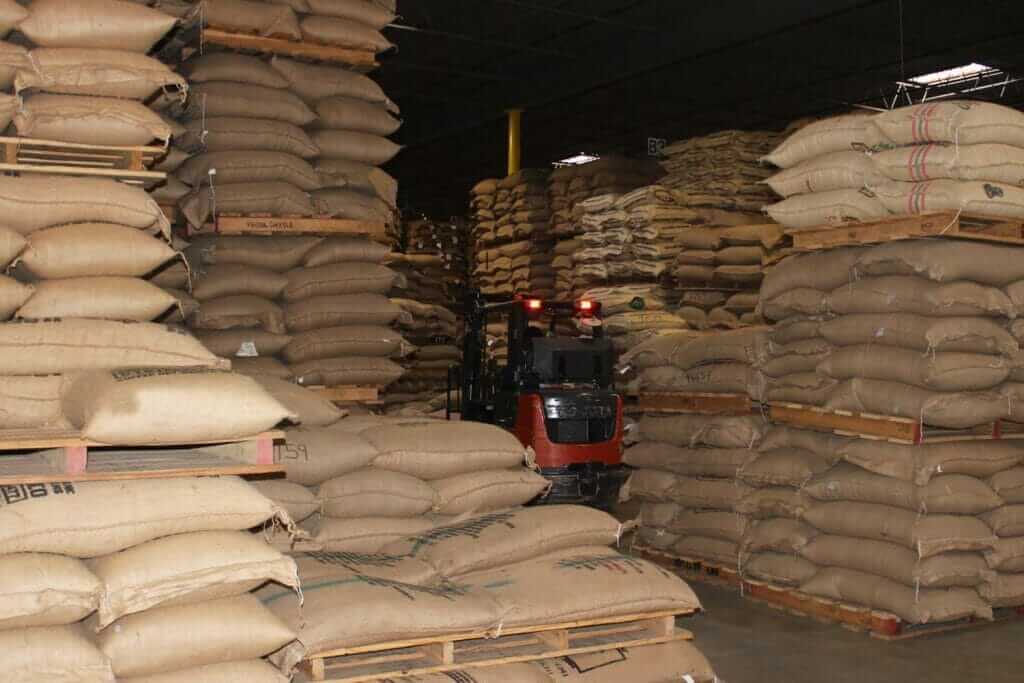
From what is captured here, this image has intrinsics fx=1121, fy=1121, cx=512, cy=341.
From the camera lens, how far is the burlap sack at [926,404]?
7406 mm

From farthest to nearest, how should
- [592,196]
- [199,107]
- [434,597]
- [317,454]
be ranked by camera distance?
1. [592,196]
2. [199,107]
3. [317,454]
4. [434,597]

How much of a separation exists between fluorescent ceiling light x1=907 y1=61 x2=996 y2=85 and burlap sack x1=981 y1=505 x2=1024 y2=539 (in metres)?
10.1

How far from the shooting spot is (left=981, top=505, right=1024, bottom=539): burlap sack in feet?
25.1

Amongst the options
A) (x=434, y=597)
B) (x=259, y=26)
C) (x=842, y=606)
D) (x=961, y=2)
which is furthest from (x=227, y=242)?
(x=961, y=2)

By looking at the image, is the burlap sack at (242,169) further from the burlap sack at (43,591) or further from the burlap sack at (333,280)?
the burlap sack at (43,591)

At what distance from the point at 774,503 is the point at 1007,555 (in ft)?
5.36

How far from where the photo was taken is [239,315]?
773 centimetres

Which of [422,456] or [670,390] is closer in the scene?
[422,456]

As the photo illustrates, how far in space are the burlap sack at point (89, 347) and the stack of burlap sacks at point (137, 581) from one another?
1.94ft

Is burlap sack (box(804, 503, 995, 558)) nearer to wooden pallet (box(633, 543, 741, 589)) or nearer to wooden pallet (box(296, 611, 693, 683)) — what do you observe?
wooden pallet (box(633, 543, 741, 589))

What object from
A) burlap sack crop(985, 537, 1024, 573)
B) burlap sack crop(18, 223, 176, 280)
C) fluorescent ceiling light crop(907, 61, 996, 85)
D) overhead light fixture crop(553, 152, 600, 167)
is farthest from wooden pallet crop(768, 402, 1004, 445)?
overhead light fixture crop(553, 152, 600, 167)

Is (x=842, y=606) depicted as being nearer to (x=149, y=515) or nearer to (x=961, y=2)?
(x=149, y=515)

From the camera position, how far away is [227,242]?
7805mm

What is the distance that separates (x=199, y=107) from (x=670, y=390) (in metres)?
4.88
